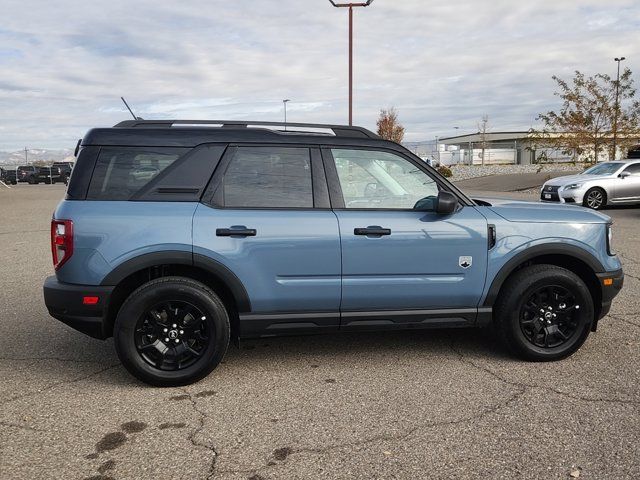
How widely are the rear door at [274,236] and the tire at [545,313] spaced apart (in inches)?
51.1

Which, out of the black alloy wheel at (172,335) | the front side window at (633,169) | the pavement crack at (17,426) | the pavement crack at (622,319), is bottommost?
the pavement crack at (17,426)

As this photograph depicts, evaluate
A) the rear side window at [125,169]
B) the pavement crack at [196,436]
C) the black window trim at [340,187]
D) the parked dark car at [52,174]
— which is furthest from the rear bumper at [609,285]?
the parked dark car at [52,174]

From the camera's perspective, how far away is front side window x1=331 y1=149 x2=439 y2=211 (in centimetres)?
412

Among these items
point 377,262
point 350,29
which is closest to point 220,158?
point 377,262

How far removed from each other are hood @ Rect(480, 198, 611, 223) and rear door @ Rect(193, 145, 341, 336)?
4.46 feet

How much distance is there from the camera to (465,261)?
13.5 ft

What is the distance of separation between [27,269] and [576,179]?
14089mm

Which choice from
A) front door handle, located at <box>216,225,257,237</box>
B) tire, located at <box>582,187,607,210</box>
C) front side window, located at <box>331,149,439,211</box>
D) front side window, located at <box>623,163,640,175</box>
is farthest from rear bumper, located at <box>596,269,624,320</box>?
front side window, located at <box>623,163,640,175</box>

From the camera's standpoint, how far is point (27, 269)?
26.3 ft

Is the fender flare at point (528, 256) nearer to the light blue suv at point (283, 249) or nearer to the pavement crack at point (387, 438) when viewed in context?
the light blue suv at point (283, 249)

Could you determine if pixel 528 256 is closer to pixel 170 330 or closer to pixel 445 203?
pixel 445 203

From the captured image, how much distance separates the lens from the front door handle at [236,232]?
3.84 metres

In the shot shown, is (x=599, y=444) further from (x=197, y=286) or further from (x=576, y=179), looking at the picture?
(x=576, y=179)

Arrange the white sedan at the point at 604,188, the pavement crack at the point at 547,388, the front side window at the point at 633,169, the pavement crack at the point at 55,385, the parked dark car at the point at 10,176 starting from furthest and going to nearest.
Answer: the parked dark car at the point at 10,176 → the front side window at the point at 633,169 → the white sedan at the point at 604,188 → the pavement crack at the point at 55,385 → the pavement crack at the point at 547,388
